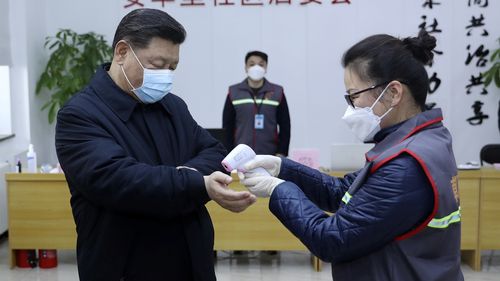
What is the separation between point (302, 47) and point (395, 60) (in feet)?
15.2

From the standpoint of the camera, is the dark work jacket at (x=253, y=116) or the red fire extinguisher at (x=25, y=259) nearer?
the red fire extinguisher at (x=25, y=259)

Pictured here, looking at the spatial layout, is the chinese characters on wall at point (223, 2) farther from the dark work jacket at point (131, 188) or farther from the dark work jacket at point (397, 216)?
the dark work jacket at point (397, 216)

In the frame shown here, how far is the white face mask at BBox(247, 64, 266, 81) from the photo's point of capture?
16.0 ft

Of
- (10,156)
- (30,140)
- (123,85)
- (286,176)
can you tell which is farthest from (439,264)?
(30,140)

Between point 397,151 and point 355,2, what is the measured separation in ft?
15.8

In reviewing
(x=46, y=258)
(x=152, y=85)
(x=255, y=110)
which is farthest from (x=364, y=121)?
(x=46, y=258)

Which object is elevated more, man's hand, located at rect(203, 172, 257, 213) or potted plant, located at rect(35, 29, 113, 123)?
potted plant, located at rect(35, 29, 113, 123)

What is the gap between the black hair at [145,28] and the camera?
166 centimetres

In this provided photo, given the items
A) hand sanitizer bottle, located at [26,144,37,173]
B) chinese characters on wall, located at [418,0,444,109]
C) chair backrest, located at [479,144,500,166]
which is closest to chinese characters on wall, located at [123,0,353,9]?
chinese characters on wall, located at [418,0,444,109]

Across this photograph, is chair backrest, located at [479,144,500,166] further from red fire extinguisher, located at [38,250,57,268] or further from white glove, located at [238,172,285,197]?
white glove, located at [238,172,285,197]

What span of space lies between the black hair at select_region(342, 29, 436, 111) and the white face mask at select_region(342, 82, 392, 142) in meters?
0.08

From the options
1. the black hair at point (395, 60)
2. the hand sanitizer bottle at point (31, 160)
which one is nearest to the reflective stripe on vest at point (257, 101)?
the hand sanitizer bottle at point (31, 160)

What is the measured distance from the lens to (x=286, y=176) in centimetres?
187

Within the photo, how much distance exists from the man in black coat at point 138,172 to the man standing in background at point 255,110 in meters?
3.09
